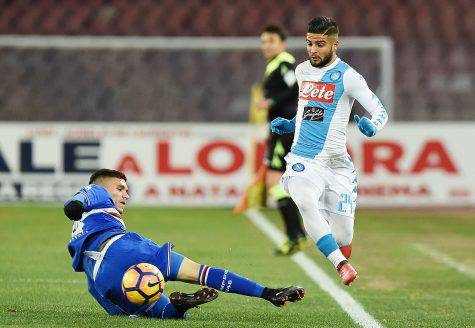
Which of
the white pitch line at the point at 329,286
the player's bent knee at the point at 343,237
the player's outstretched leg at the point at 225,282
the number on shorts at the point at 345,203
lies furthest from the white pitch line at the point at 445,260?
the player's outstretched leg at the point at 225,282

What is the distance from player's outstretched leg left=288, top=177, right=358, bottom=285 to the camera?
703 centimetres

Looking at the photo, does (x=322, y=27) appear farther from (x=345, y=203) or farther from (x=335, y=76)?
(x=345, y=203)

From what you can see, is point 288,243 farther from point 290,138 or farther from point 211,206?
point 211,206

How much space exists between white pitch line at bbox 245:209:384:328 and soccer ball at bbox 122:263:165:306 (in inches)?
51.7

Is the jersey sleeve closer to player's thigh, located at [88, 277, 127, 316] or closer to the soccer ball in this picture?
the soccer ball

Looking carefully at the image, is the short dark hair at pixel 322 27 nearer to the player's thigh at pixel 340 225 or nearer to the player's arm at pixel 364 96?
the player's arm at pixel 364 96

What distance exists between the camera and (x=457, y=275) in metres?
9.70

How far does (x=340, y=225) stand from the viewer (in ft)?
24.6

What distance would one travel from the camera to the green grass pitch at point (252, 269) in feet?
22.7

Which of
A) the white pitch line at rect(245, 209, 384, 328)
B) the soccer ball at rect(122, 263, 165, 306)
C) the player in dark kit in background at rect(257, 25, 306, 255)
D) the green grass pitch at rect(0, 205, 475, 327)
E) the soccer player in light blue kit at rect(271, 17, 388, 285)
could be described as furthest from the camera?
the player in dark kit in background at rect(257, 25, 306, 255)

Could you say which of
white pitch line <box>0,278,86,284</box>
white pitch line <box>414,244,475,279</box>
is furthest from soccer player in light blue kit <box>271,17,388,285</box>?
white pitch line <box>414,244,475,279</box>

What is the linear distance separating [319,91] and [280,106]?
3968 mm

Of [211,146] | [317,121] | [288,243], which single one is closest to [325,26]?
[317,121]

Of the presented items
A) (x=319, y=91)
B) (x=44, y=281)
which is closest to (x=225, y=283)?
(x=319, y=91)
